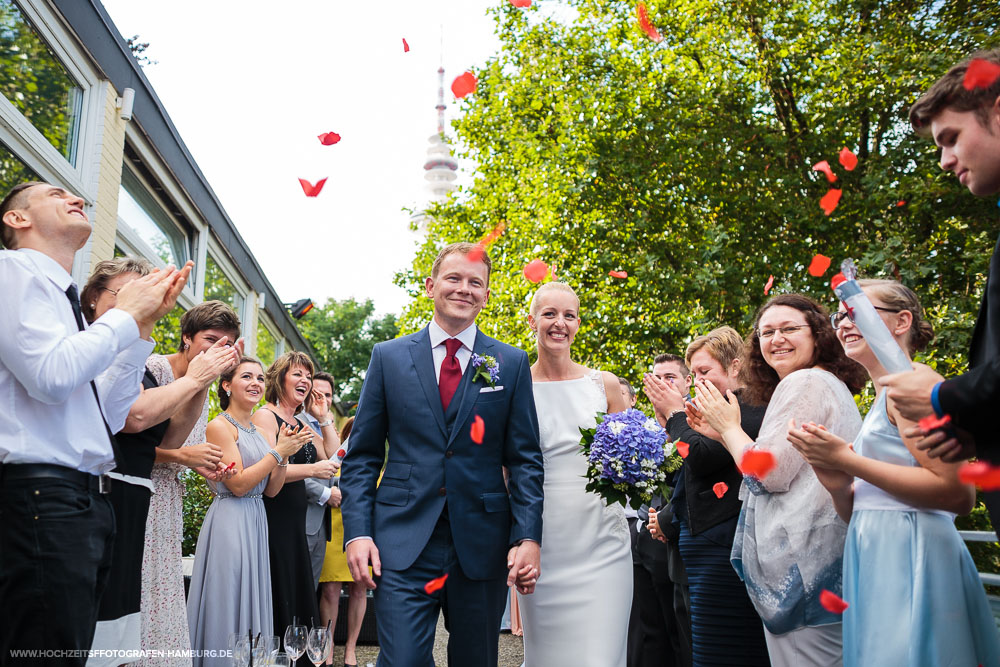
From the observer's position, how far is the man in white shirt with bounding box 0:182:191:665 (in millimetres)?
2344

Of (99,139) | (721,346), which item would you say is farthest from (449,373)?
(99,139)

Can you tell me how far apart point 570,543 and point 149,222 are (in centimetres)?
759

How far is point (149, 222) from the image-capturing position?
378 inches

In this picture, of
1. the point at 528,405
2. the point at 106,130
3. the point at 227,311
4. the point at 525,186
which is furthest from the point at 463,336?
the point at 525,186

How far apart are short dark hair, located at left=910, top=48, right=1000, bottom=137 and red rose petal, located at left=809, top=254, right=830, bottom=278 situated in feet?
23.1

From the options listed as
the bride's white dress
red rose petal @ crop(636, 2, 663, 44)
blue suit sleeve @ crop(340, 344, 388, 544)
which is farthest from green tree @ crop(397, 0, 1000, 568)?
blue suit sleeve @ crop(340, 344, 388, 544)

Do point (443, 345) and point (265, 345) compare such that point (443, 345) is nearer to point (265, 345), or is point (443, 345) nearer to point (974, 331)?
point (974, 331)

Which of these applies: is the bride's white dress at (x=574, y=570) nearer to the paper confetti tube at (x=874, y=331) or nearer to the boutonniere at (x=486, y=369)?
the boutonniere at (x=486, y=369)

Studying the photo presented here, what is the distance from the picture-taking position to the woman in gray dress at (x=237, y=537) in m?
4.71

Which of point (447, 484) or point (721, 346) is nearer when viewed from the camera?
point (447, 484)

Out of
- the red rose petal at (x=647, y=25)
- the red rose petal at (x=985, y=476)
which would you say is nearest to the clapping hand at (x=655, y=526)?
the red rose petal at (x=985, y=476)

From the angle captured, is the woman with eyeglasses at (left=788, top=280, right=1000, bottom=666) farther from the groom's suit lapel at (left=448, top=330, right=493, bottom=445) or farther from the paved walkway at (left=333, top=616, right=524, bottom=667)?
the paved walkway at (left=333, top=616, right=524, bottom=667)

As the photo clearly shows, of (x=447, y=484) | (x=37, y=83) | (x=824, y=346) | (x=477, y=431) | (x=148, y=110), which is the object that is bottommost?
(x=447, y=484)

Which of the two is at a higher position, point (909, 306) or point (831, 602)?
point (909, 306)
